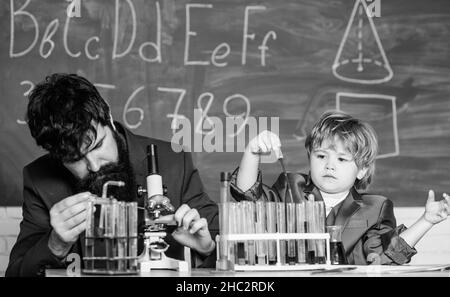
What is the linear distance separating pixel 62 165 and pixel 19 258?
0.39 m

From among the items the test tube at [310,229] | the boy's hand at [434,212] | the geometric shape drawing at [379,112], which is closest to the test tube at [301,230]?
the test tube at [310,229]

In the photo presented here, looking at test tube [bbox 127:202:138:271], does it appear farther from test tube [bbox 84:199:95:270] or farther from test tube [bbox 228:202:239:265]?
test tube [bbox 228:202:239:265]

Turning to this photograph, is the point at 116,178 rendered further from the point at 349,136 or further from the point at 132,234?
the point at 349,136

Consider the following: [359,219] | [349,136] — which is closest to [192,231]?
[359,219]

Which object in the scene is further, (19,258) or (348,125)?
(348,125)

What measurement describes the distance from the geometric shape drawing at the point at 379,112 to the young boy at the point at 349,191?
2.32 ft

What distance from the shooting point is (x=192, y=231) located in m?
2.03

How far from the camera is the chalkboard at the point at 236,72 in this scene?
342 centimetres

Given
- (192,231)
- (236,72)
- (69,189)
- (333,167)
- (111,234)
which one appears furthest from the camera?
(236,72)

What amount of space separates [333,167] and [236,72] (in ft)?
3.27
